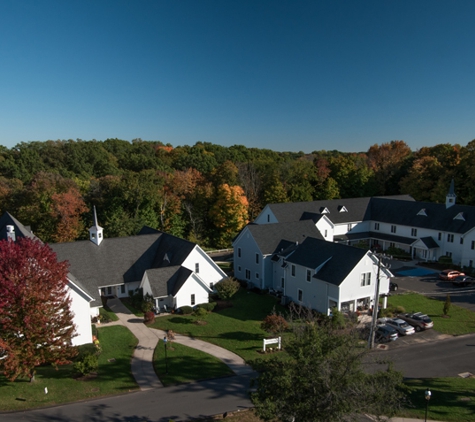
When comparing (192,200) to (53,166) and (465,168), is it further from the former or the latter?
(465,168)

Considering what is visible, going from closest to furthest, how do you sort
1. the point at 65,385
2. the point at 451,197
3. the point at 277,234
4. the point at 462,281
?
the point at 65,385
the point at 462,281
the point at 277,234
the point at 451,197

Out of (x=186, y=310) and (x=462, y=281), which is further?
(x=462, y=281)

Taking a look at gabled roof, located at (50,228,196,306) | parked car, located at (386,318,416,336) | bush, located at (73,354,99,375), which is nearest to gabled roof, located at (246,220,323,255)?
gabled roof, located at (50,228,196,306)

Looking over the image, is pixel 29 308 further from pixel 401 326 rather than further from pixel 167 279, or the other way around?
pixel 401 326

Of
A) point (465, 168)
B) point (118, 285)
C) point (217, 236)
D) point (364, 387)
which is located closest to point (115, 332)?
point (118, 285)

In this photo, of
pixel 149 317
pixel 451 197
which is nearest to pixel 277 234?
pixel 149 317

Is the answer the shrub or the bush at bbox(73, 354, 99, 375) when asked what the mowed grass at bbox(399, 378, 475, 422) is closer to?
the shrub

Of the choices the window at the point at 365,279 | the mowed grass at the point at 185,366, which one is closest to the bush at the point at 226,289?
the mowed grass at the point at 185,366
